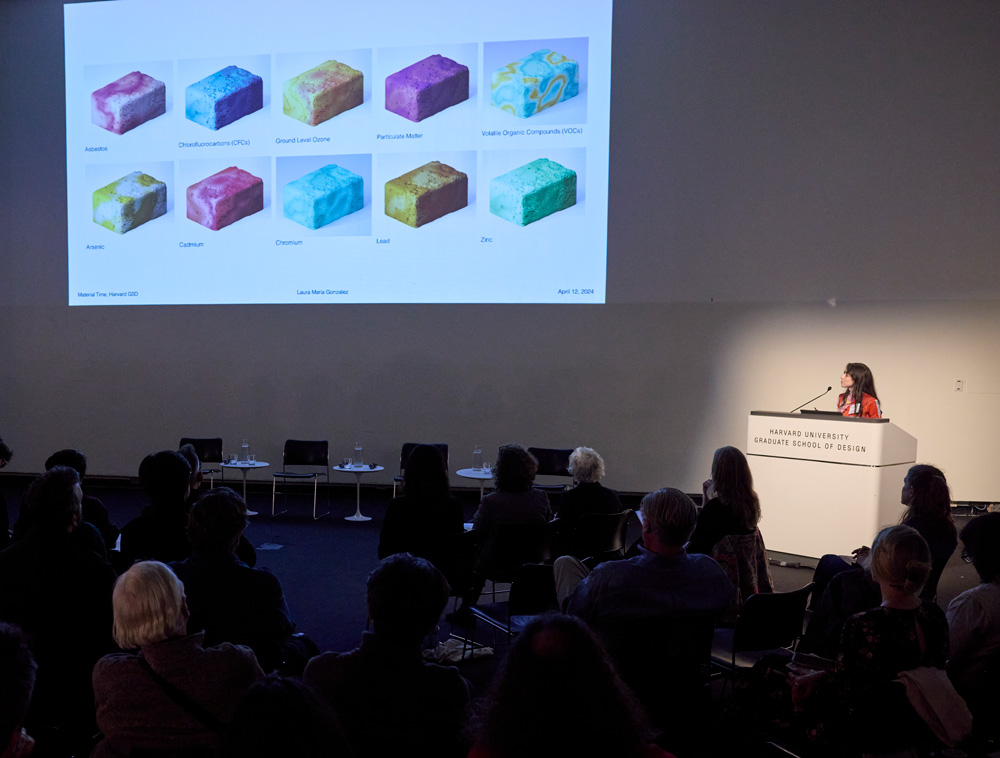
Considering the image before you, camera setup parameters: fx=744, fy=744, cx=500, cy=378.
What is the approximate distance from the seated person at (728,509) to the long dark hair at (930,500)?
0.66 meters

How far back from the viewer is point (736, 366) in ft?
25.5

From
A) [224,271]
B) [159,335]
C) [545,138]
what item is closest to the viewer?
[545,138]

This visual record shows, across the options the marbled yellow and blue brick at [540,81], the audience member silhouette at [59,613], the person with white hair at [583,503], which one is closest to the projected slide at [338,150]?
the marbled yellow and blue brick at [540,81]

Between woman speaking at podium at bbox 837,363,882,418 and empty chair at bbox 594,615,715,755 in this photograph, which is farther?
woman speaking at podium at bbox 837,363,882,418

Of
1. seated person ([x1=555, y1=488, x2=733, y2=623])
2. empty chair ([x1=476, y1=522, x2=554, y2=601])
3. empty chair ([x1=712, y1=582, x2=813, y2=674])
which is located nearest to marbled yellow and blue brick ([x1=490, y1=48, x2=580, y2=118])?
empty chair ([x1=476, y1=522, x2=554, y2=601])

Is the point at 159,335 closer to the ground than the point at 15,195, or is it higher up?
closer to the ground

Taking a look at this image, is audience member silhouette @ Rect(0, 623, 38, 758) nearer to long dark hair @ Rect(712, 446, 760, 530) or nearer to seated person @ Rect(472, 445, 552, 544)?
seated person @ Rect(472, 445, 552, 544)

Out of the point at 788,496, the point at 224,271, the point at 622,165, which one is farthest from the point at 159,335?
the point at 788,496

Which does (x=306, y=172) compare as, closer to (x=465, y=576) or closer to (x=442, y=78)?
(x=442, y=78)

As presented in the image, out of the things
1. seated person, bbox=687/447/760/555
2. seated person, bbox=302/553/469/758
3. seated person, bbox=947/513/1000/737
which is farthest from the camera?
seated person, bbox=687/447/760/555

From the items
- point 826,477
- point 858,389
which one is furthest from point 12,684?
point 858,389

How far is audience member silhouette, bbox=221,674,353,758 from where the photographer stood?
934mm

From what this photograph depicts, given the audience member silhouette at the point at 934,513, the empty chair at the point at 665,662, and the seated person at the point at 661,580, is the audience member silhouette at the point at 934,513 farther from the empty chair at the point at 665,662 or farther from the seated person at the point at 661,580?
the empty chair at the point at 665,662

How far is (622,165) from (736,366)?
94.6 inches
